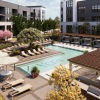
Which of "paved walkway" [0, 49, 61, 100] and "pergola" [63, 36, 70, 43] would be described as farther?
"pergola" [63, 36, 70, 43]

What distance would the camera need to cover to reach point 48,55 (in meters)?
32.5

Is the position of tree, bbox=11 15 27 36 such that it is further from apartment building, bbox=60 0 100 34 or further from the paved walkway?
apartment building, bbox=60 0 100 34

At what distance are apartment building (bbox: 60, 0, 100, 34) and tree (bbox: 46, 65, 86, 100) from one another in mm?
49547

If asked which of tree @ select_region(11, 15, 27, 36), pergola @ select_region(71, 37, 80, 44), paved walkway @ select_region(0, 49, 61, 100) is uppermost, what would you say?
tree @ select_region(11, 15, 27, 36)

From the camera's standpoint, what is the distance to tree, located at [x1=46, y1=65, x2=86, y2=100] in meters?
9.74

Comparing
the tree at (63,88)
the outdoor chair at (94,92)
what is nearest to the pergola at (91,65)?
the outdoor chair at (94,92)

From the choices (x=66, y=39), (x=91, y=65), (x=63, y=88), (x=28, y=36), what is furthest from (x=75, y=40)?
(x=63, y=88)

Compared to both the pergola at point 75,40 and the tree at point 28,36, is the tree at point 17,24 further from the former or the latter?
the pergola at point 75,40

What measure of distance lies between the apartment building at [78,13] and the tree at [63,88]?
49547mm

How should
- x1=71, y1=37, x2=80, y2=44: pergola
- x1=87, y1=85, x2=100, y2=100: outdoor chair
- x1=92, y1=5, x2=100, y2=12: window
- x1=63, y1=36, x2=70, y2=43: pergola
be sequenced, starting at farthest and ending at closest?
x1=92, y1=5, x2=100, y2=12: window → x1=63, y1=36, x2=70, y2=43: pergola → x1=71, y1=37, x2=80, y2=44: pergola → x1=87, y1=85, x2=100, y2=100: outdoor chair

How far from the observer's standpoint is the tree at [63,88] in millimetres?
9742

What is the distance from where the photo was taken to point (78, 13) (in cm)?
6425

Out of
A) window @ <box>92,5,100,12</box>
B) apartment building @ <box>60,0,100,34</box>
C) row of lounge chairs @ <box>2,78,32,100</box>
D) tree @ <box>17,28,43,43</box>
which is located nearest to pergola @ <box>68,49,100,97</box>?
row of lounge chairs @ <box>2,78,32,100</box>

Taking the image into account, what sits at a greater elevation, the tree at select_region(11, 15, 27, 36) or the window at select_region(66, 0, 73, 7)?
the window at select_region(66, 0, 73, 7)
